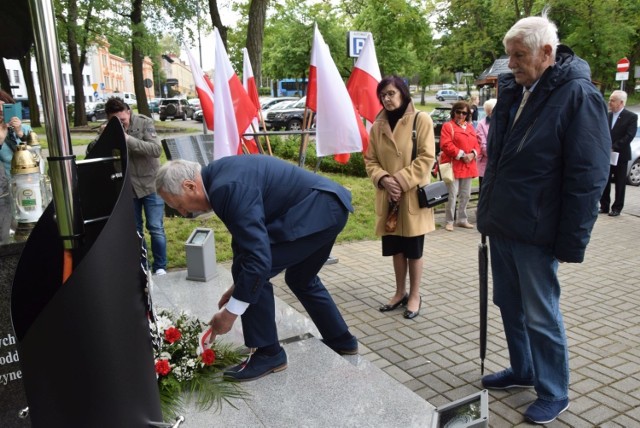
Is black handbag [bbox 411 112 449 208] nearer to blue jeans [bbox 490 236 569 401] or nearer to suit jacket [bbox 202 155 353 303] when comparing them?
blue jeans [bbox 490 236 569 401]

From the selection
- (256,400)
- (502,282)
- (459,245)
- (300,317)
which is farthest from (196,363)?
(459,245)

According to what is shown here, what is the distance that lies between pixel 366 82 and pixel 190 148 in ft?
8.69

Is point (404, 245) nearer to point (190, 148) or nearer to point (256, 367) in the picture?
point (256, 367)

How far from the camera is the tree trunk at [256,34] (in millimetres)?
12258

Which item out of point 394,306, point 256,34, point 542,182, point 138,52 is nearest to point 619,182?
point 394,306

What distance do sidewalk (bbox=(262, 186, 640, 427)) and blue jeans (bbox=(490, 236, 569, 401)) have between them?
286mm

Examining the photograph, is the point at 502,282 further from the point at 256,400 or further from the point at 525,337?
the point at 256,400

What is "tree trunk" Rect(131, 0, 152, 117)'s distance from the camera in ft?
71.3

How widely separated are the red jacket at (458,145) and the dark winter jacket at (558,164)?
4.72 m

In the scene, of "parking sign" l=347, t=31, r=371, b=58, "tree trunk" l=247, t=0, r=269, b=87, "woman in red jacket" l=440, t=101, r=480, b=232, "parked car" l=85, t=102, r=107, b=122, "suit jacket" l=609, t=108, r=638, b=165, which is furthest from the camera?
"parked car" l=85, t=102, r=107, b=122

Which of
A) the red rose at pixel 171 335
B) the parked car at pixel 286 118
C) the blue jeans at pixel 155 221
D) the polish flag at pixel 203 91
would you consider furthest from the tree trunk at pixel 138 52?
the red rose at pixel 171 335

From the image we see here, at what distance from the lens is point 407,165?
14.4 feet

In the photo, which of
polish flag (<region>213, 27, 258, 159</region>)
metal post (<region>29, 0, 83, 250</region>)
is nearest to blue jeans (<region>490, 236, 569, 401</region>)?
metal post (<region>29, 0, 83, 250</region>)

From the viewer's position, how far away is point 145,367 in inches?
66.6
